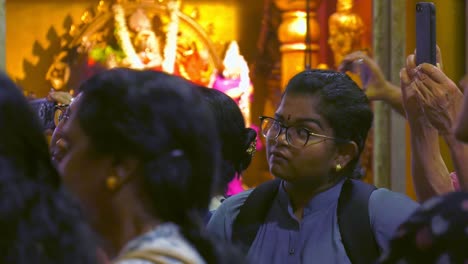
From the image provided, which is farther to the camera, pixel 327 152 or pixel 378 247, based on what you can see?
pixel 327 152

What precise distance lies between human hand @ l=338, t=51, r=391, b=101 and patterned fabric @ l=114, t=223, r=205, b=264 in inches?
74.5

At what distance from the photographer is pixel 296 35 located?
790 cm

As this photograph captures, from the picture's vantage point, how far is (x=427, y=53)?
9.07 feet

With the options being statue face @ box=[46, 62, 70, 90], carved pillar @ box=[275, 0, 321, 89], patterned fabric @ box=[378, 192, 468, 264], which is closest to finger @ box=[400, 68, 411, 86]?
patterned fabric @ box=[378, 192, 468, 264]

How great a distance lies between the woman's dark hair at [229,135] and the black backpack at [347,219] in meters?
0.33

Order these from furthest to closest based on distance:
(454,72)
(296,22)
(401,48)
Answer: (296,22) → (401,48) → (454,72)

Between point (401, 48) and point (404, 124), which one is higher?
point (401, 48)

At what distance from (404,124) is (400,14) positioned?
61cm

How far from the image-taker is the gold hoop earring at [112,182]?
1681mm

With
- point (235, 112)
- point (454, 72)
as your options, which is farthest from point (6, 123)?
point (454, 72)

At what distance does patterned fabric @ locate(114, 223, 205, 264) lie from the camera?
162 cm

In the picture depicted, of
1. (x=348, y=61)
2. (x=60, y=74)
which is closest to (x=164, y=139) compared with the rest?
(x=348, y=61)

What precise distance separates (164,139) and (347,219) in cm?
115

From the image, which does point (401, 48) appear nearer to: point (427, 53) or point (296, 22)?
point (296, 22)
